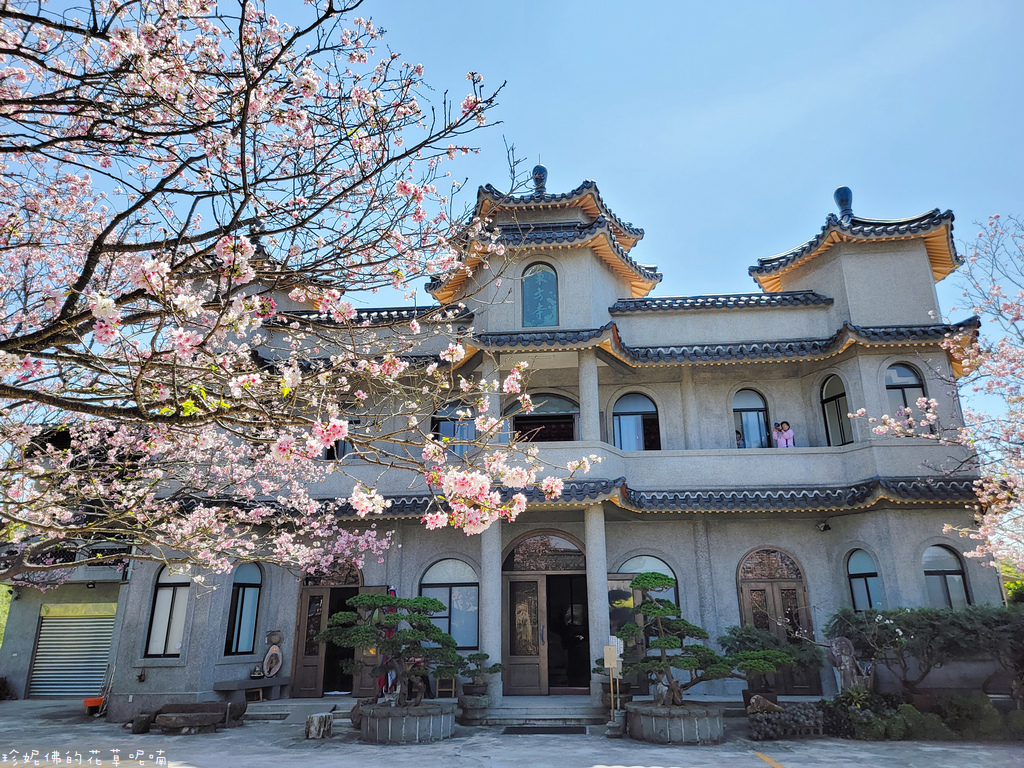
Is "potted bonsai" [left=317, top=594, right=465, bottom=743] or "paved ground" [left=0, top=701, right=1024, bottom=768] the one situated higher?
"potted bonsai" [left=317, top=594, right=465, bottom=743]

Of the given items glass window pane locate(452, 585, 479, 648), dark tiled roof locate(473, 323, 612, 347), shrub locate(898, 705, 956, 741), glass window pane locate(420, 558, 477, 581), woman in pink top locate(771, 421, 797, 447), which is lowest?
shrub locate(898, 705, 956, 741)

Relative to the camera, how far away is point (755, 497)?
12.6 metres

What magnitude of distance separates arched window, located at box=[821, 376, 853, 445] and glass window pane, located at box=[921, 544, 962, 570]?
2.44 m

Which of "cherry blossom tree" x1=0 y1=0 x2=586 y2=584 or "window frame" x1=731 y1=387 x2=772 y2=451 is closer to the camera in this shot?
"cherry blossom tree" x1=0 y1=0 x2=586 y2=584

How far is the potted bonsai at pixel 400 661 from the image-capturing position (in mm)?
10102

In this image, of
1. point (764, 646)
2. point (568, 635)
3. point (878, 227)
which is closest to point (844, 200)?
point (878, 227)

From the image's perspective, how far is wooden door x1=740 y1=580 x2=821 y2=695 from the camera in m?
12.7

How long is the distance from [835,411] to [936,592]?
3834mm

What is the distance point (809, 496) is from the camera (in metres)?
12.5

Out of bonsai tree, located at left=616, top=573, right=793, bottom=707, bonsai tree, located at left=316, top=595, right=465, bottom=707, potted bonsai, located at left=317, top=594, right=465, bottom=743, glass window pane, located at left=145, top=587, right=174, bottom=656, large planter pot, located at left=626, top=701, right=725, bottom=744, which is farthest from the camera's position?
glass window pane, located at left=145, top=587, right=174, bottom=656

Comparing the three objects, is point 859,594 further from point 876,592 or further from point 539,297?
point 539,297

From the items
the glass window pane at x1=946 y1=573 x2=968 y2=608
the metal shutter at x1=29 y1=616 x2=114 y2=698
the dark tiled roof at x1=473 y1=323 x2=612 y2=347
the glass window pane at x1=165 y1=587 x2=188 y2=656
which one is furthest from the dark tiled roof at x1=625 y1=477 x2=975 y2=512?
the metal shutter at x1=29 y1=616 x2=114 y2=698

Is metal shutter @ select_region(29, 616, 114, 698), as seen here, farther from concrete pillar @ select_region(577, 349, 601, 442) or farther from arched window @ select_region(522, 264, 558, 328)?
concrete pillar @ select_region(577, 349, 601, 442)

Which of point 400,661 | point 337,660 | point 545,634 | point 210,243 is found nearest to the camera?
point 210,243
